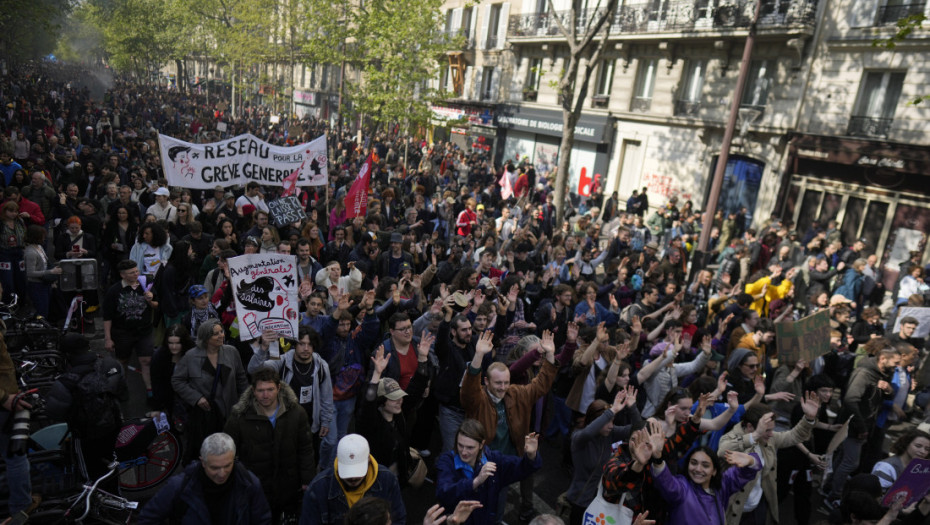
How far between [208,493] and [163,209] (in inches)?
266

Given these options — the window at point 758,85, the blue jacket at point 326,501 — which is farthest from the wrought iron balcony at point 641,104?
the blue jacket at point 326,501

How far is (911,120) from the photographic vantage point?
15.6 metres

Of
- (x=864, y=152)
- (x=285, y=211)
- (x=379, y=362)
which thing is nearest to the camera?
(x=379, y=362)

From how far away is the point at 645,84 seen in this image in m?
23.2

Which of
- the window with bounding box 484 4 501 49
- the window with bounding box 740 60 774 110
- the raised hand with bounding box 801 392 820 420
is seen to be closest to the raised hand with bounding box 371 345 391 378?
the raised hand with bounding box 801 392 820 420

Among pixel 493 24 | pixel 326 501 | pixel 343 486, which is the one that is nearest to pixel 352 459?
pixel 343 486

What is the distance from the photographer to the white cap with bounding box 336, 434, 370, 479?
3.45 m

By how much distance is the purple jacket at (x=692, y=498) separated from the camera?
3629 millimetres

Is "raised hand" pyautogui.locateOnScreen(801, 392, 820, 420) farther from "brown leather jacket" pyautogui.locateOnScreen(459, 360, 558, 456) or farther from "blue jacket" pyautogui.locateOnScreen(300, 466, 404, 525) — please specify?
"blue jacket" pyautogui.locateOnScreen(300, 466, 404, 525)

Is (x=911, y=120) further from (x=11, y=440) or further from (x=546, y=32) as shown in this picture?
(x=11, y=440)

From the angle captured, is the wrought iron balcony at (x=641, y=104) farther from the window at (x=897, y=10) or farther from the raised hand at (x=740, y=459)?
the raised hand at (x=740, y=459)

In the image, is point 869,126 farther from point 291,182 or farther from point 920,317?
point 291,182

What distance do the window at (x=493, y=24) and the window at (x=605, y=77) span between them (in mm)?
8281

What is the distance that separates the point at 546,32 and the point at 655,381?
2438 centimetres
